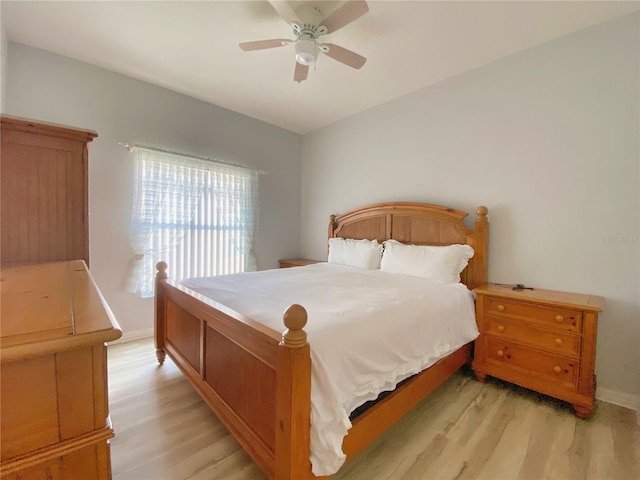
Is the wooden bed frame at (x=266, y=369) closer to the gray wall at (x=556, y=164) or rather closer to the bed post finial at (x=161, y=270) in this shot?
the bed post finial at (x=161, y=270)

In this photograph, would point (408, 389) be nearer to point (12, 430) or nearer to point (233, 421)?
point (233, 421)

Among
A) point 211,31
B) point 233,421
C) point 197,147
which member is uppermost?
point 211,31

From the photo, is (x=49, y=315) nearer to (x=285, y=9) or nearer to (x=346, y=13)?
(x=285, y=9)

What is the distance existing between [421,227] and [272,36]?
2.22 metres

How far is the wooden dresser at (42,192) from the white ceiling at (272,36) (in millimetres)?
1335

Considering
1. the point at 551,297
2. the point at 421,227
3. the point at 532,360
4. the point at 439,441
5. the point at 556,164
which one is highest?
the point at 556,164

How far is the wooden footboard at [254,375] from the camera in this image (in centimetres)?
109

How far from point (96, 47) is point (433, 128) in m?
3.23

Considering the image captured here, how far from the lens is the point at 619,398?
1995mm

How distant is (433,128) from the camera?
2990mm

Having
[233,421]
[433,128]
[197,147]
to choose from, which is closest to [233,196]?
[197,147]

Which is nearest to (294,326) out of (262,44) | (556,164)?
(262,44)

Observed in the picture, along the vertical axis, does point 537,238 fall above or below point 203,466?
above

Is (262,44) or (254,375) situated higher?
(262,44)
